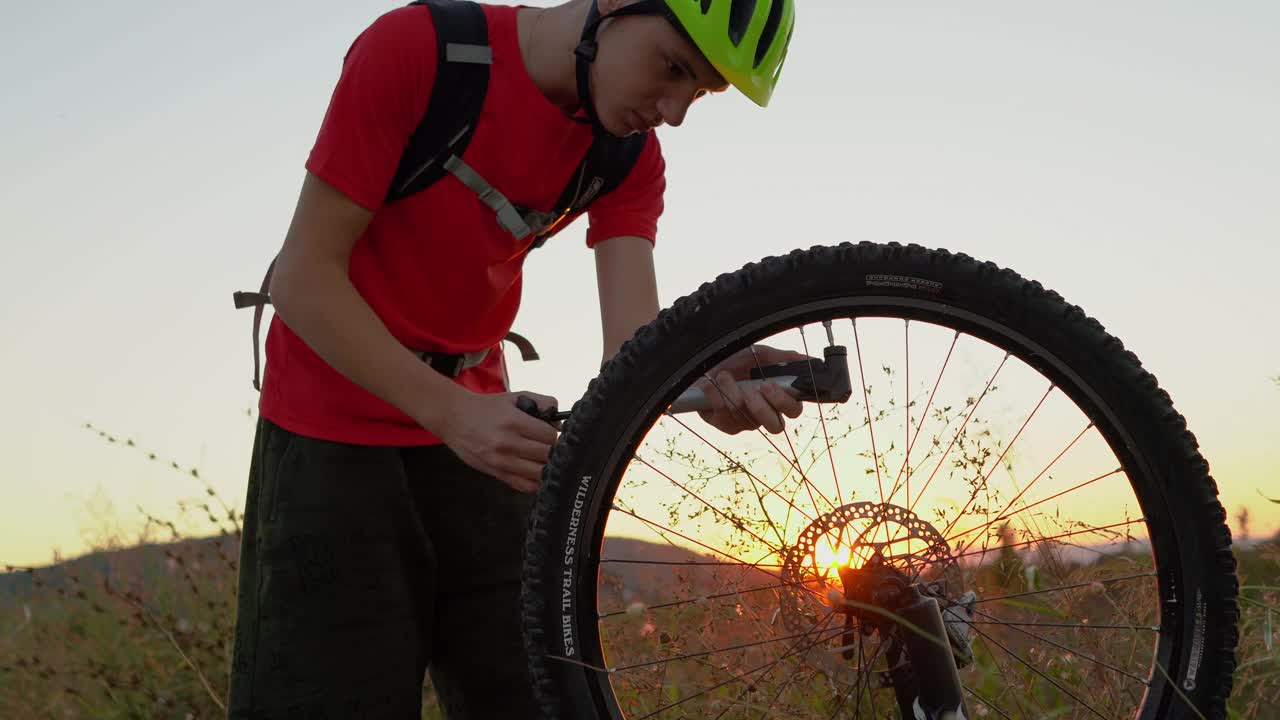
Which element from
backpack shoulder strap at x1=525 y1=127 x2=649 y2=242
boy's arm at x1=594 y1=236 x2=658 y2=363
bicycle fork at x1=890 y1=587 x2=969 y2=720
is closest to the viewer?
bicycle fork at x1=890 y1=587 x2=969 y2=720

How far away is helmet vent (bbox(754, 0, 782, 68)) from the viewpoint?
190 cm

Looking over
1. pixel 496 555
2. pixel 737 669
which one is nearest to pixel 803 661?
pixel 737 669

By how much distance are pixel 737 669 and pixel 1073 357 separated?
991 mm

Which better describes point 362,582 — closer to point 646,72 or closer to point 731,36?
point 646,72

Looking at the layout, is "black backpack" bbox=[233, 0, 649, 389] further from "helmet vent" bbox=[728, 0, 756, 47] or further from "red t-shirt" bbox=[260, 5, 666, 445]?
"helmet vent" bbox=[728, 0, 756, 47]

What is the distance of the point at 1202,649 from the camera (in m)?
1.63

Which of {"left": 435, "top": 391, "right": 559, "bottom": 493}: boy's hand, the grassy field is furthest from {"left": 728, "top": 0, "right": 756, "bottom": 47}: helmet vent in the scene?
the grassy field

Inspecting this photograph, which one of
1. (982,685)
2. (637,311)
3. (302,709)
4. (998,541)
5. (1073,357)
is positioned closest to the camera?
(1073,357)

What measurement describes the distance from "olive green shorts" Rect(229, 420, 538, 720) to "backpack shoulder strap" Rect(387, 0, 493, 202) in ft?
1.77

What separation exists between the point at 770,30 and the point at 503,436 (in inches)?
36.1

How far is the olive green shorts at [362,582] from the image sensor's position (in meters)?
1.93

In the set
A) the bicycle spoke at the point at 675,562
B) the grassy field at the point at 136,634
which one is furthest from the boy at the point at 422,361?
the grassy field at the point at 136,634

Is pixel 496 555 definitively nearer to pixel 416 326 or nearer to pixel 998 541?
pixel 416 326

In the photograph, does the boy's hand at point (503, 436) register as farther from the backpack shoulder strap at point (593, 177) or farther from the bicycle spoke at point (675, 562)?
the backpack shoulder strap at point (593, 177)
